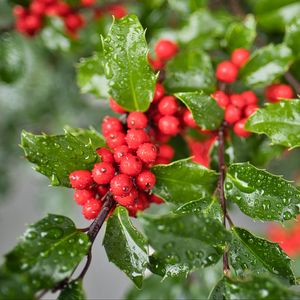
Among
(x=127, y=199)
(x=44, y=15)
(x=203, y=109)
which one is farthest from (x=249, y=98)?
(x=44, y=15)

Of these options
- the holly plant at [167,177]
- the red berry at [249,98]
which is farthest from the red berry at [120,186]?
the red berry at [249,98]

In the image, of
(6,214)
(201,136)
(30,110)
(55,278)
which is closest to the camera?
(55,278)

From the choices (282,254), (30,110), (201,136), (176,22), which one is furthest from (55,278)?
(30,110)

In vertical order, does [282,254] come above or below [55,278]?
below

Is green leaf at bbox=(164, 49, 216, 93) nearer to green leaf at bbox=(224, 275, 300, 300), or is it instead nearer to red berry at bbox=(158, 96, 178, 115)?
red berry at bbox=(158, 96, 178, 115)

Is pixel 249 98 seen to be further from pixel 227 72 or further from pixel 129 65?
pixel 129 65

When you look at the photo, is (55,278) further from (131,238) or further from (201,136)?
(201,136)

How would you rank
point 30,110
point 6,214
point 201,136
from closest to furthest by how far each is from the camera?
point 201,136, point 30,110, point 6,214
